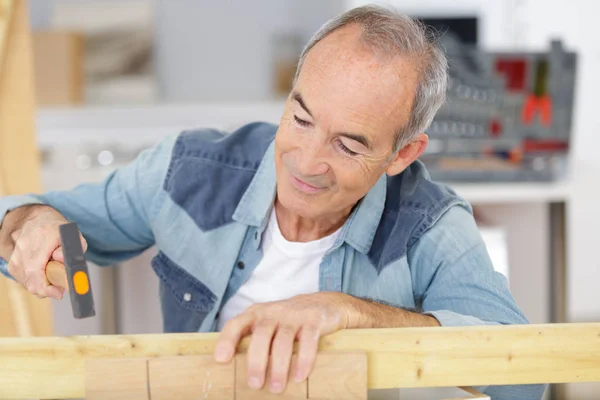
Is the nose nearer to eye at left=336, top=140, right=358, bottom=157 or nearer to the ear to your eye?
eye at left=336, top=140, right=358, bottom=157

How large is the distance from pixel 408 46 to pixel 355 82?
103 mm

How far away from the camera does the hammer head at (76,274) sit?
887 millimetres

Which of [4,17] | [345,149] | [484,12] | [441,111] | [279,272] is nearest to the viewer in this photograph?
[345,149]

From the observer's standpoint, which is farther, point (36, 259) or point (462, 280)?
point (462, 280)

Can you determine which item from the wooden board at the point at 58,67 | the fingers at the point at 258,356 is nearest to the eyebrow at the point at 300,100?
the fingers at the point at 258,356

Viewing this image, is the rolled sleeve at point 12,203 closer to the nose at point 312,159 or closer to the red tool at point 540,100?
the nose at point 312,159

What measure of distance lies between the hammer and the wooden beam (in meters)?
0.03

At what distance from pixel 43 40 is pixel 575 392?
3.26 m

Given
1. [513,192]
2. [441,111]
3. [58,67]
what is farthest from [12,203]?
[58,67]

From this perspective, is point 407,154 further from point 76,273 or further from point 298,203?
point 76,273

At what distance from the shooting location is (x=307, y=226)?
4.54 ft

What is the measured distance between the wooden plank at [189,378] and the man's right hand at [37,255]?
0.25 metres

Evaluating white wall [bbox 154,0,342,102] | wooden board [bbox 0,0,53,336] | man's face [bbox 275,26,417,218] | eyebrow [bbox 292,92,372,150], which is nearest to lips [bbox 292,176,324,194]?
man's face [bbox 275,26,417,218]

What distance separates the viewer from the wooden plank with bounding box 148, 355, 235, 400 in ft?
2.83
